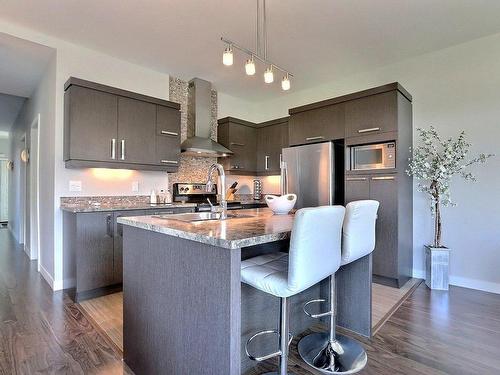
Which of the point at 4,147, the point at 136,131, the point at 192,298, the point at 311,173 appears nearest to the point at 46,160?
the point at 136,131

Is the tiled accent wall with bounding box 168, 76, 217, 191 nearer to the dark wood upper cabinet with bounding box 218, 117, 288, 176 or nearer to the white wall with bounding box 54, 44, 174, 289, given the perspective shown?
the white wall with bounding box 54, 44, 174, 289

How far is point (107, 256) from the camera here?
290cm

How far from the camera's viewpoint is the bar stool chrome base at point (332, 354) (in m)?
1.71

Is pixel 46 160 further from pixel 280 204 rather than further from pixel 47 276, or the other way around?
pixel 280 204

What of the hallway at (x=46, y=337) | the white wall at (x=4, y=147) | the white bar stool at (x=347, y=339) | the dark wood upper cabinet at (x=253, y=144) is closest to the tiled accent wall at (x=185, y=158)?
the dark wood upper cabinet at (x=253, y=144)

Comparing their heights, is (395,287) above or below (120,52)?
below

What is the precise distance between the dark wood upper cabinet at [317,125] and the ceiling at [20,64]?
3066 mm

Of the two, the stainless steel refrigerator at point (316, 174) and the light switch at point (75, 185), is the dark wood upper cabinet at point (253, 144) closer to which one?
the stainless steel refrigerator at point (316, 174)

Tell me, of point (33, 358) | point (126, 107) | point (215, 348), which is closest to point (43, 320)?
point (33, 358)

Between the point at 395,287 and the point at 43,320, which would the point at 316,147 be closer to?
the point at 395,287

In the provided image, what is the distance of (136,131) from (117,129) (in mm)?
221

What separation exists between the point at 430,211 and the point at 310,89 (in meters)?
2.55

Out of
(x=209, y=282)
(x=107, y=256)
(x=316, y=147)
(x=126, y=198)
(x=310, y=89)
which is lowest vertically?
(x=107, y=256)

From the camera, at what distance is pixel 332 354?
1.80 meters
